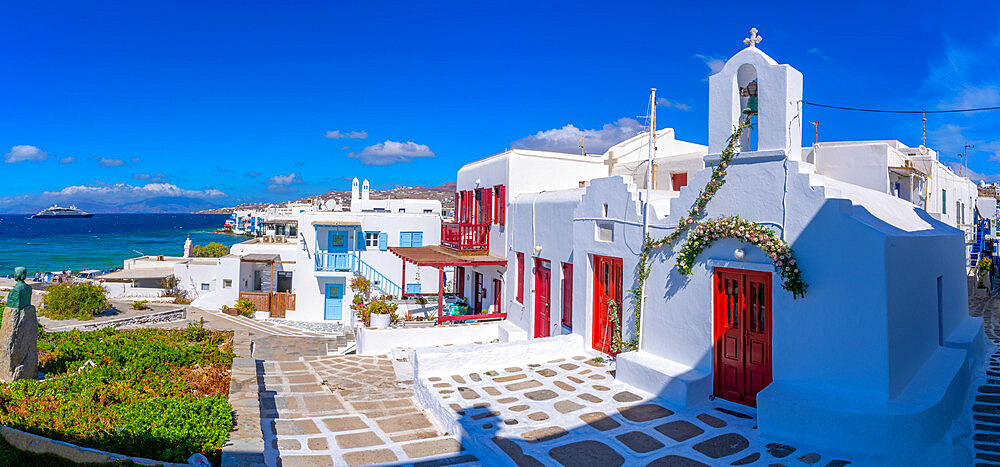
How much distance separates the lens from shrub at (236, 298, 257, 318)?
92.9 ft

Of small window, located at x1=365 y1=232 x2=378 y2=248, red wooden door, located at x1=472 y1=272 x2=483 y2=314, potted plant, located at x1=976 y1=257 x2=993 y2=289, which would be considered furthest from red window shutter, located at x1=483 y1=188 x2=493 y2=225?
potted plant, located at x1=976 y1=257 x2=993 y2=289

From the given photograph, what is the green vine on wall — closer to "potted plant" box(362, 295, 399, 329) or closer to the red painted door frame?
"potted plant" box(362, 295, 399, 329)

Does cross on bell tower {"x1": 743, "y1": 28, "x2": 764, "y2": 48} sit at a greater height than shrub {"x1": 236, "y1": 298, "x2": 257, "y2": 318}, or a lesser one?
greater

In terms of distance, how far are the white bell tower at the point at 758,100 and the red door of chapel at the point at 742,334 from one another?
1943 millimetres

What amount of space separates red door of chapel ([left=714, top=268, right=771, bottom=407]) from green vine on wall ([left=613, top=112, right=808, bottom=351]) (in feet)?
1.67

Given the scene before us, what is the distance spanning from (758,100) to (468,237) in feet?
41.7

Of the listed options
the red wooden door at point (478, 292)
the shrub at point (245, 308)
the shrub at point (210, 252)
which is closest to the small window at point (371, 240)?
the shrub at point (245, 308)

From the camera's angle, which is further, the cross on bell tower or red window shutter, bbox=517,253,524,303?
red window shutter, bbox=517,253,524,303

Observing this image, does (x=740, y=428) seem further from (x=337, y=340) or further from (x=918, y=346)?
(x=337, y=340)

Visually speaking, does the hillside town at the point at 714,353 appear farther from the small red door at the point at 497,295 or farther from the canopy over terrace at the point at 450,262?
the small red door at the point at 497,295

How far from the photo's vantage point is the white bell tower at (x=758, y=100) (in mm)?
7969

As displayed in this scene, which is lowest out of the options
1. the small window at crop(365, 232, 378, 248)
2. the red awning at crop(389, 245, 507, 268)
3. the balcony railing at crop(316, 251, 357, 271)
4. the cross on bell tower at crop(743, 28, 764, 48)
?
the balcony railing at crop(316, 251, 357, 271)

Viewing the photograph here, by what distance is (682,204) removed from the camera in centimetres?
927

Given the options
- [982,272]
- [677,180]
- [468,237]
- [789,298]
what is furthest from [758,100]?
[982,272]
